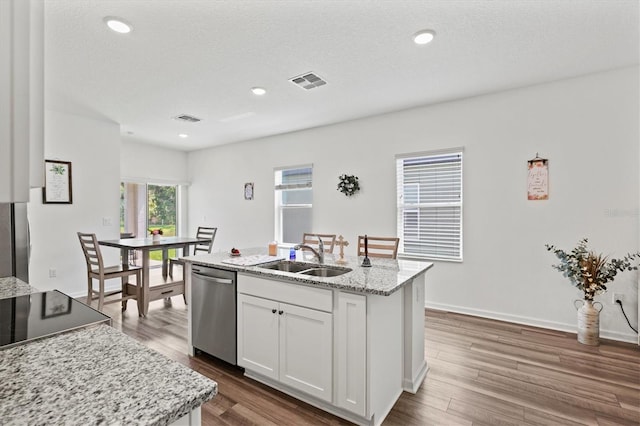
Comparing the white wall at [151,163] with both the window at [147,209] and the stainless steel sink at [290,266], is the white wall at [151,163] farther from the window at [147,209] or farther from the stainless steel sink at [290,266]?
the stainless steel sink at [290,266]

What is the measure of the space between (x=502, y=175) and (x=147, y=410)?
395 cm

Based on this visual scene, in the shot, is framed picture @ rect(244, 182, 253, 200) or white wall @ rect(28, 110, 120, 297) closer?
white wall @ rect(28, 110, 120, 297)

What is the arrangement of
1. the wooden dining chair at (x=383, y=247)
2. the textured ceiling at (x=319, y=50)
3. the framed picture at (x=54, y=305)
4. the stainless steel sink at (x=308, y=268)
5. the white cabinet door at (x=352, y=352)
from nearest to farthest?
the framed picture at (x=54, y=305)
the white cabinet door at (x=352, y=352)
the textured ceiling at (x=319, y=50)
the stainless steel sink at (x=308, y=268)
the wooden dining chair at (x=383, y=247)

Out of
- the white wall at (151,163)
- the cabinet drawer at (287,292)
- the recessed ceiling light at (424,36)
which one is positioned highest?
Answer: the recessed ceiling light at (424,36)

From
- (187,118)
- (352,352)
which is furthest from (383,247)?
(187,118)

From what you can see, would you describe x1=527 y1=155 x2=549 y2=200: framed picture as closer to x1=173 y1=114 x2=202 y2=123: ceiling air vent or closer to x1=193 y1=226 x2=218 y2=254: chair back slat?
x1=193 y1=226 x2=218 y2=254: chair back slat

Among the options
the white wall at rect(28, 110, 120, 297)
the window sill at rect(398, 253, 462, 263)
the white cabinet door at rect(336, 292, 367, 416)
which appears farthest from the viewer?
the white wall at rect(28, 110, 120, 297)

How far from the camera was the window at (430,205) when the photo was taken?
3955 mm

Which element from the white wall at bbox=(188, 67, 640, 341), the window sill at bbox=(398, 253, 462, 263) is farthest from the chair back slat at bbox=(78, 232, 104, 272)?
the window sill at bbox=(398, 253, 462, 263)

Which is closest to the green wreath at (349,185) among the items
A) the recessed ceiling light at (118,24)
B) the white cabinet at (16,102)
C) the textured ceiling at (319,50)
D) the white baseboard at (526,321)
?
the textured ceiling at (319,50)

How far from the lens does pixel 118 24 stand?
2320 mm

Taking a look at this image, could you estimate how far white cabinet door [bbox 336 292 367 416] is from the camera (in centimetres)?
181

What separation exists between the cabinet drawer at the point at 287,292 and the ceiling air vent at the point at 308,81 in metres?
2.08

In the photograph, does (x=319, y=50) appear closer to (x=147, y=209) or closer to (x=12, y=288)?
(x=12, y=288)
